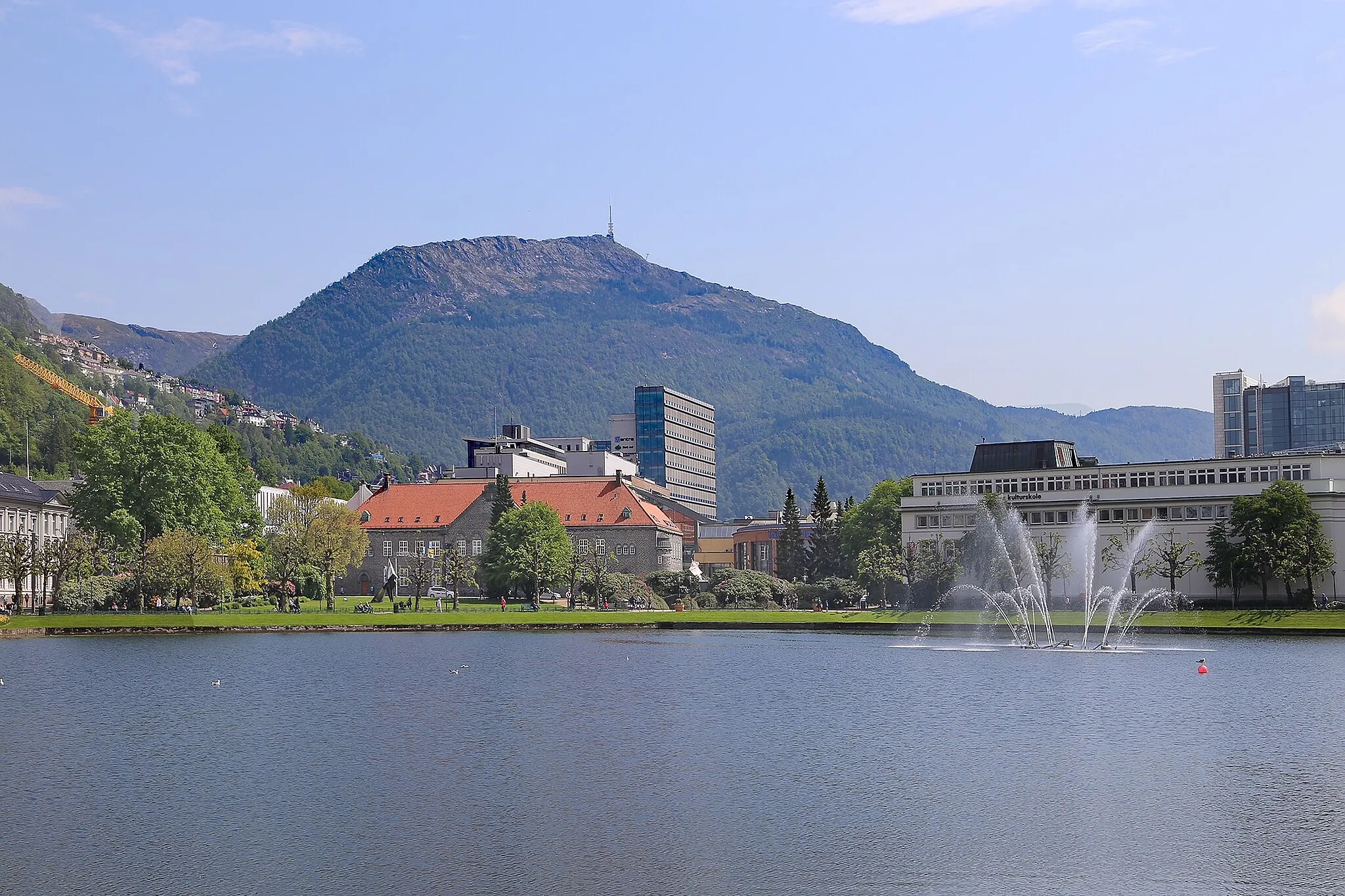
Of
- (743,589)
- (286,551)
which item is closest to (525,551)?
(743,589)

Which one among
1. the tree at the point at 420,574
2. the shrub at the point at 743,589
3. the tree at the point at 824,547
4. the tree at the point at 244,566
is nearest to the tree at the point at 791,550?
the tree at the point at 824,547

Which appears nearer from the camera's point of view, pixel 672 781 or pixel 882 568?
pixel 672 781

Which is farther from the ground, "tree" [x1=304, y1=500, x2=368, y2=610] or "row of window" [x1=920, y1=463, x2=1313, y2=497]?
"row of window" [x1=920, y1=463, x2=1313, y2=497]

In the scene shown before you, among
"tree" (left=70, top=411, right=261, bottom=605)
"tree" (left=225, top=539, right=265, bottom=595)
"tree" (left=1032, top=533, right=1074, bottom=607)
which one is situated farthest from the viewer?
"tree" (left=225, top=539, right=265, bottom=595)

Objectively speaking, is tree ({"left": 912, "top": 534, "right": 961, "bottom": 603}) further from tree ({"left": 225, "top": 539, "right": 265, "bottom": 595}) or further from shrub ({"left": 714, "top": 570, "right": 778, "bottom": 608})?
tree ({"left": 225, "top": 539, "right": 265, "bottom": 595})

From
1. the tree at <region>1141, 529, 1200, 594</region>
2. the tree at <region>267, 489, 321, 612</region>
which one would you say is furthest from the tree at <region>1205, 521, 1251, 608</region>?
the tree at <region>267, 489, 321, 612</region>

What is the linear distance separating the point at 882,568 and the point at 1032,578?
55.3ft

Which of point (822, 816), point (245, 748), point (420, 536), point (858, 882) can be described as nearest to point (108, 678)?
point (245, 748)

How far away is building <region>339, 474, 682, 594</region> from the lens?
603ft

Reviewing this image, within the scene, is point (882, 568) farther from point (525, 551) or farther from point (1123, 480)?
point (525, 551)

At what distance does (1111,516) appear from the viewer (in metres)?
146

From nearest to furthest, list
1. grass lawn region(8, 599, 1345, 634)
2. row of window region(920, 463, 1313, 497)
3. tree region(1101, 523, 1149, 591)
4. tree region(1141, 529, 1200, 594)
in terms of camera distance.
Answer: grass lawn region(8, 599, 1345, 634), tree region(1141, 529, 1200, 594), tree region(1101, 523, 1149, 591), row of window region(920, 463, 1313, 497)

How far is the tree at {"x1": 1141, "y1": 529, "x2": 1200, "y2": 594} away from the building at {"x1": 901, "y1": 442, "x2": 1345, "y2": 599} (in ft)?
3.05

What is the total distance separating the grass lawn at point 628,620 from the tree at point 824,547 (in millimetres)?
37946
